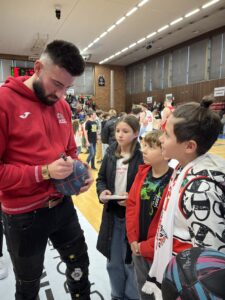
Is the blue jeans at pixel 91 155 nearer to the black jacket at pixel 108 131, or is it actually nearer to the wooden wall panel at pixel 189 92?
the black jacket at pixel 108 131

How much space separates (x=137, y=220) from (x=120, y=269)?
0.62 meters

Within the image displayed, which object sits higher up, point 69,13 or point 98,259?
point 69,13

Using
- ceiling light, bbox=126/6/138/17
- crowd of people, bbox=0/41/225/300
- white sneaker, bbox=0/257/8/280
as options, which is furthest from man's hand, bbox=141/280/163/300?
ceiling light, bbox=126/6/138/17

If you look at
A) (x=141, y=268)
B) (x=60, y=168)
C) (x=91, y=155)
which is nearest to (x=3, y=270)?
(x=141, y=268)

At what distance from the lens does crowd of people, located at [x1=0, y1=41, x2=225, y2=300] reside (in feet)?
3.35

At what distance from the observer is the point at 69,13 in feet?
32.2

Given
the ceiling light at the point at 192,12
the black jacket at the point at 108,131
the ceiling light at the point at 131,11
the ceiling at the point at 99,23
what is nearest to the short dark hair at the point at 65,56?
the black jacket at the point at 108,131

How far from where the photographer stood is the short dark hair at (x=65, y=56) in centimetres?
136

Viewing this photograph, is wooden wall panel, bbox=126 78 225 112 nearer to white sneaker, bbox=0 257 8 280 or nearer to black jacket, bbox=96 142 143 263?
black jacket, bbox=96 142 143 263

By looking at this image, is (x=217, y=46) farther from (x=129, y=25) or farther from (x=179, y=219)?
(x=179, y=219)

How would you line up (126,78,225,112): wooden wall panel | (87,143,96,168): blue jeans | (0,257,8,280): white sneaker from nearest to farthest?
(0,257,8,280): white sneaker < (87,143,96,168): blue jeans < (126,78,225,112): wooden wall panel

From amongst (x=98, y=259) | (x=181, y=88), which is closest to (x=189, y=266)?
(x=98, y=259)

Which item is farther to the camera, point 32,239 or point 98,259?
point 98,259

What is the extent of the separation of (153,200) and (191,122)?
63cm
